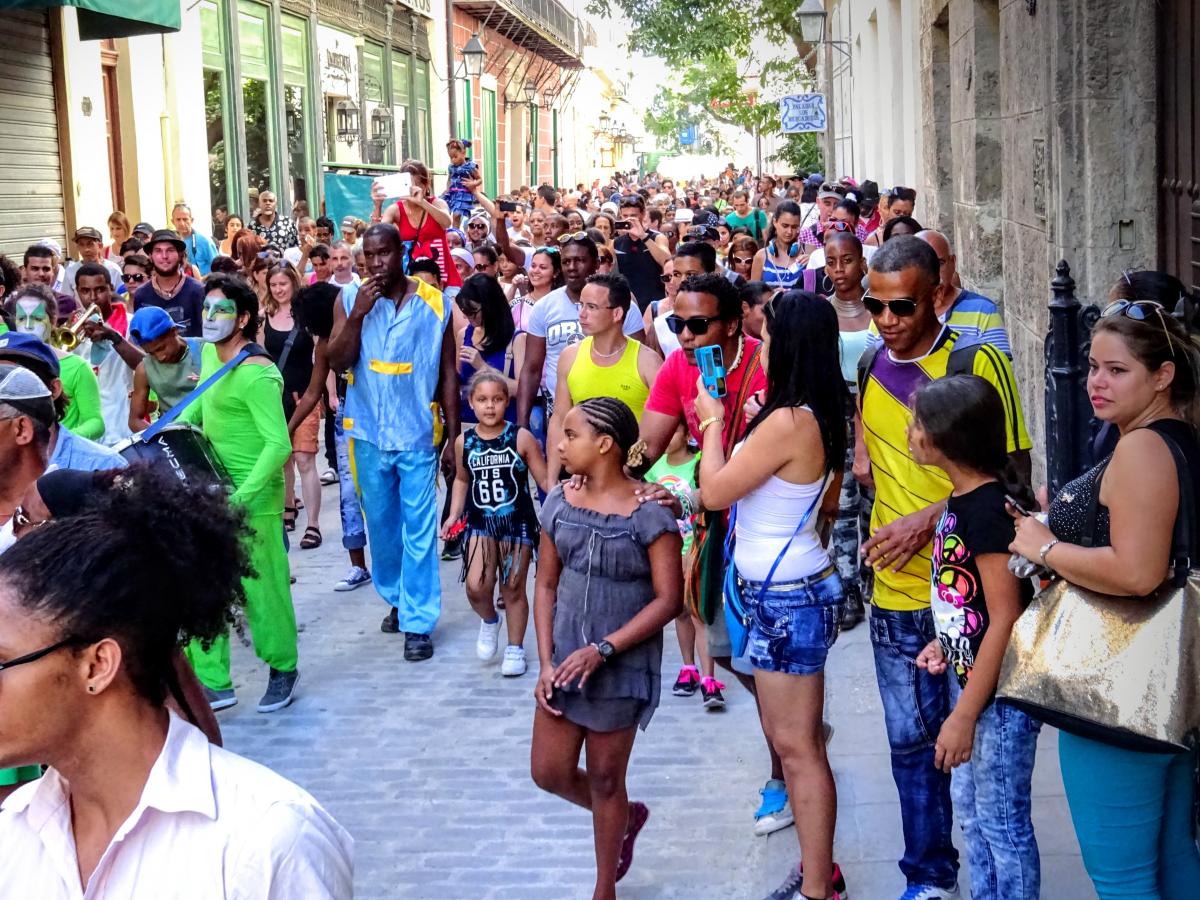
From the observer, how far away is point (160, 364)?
753 cm

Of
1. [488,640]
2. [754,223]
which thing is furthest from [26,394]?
[754,223]

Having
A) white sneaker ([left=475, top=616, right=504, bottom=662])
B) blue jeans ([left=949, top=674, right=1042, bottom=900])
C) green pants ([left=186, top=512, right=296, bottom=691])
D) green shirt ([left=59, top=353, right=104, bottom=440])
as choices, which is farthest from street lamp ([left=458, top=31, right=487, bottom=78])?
blue jeans ([left=949, top=674, right=1042, bottom=900])

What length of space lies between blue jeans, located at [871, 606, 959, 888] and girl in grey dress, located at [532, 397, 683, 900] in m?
0.69

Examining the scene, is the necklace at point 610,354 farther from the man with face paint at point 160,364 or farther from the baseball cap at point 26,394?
the baseball cap at point 26,394

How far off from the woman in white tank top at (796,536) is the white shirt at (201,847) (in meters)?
2.30

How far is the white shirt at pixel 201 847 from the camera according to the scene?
7.02 feet

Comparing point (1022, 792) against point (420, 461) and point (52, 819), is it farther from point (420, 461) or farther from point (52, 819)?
point (420, 461)

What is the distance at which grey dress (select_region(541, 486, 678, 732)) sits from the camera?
457 cm

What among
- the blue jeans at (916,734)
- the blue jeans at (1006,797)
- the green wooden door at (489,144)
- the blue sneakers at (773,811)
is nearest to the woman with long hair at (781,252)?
the blue sneakers at (773,811)

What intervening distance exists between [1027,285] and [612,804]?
170 inches

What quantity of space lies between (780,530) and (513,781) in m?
2.13

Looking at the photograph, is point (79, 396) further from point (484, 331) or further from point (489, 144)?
point (489, 144)

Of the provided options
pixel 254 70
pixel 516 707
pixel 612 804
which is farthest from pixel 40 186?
pixel 612 804

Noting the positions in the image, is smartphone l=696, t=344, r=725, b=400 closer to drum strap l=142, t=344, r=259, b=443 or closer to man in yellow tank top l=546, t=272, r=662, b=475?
man in yellow tank top l=546, t=272, r=662, b=475
